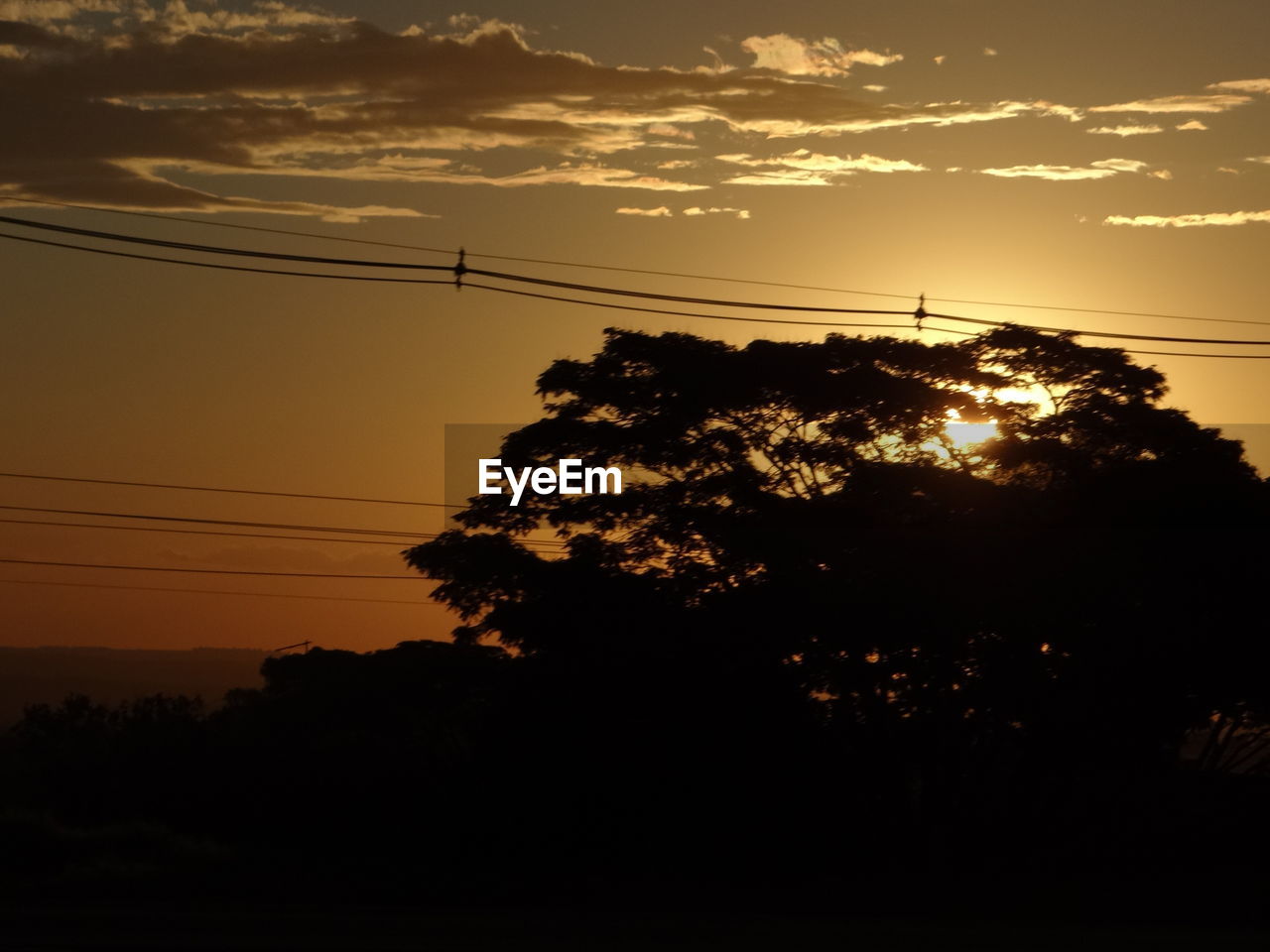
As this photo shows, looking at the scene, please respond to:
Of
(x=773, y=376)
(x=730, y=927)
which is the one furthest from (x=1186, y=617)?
(x=730, y=927)

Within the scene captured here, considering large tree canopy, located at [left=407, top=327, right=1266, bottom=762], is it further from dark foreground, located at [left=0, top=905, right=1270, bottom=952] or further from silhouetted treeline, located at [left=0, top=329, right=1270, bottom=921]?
dark foreground, located at [left=0, top=905, right=1270, bottom=952]

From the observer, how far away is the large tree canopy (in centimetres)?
2459

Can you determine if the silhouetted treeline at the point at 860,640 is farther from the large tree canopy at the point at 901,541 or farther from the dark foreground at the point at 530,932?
the dark foreground at the point at 530,932

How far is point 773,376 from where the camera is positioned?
27.5 metres

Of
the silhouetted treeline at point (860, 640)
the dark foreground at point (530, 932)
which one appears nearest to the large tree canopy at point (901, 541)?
the silhouetted treeline at point (860, 640)

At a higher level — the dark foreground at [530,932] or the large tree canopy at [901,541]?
the large tree canopy at [901,541]

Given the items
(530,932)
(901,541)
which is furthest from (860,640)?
(530,932)

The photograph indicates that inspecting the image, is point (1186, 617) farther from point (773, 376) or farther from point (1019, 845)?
point (773, 376)

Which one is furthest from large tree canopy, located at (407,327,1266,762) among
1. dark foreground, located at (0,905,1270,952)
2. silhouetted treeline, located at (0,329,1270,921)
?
dark foreground, located at (0,905,1270,952)

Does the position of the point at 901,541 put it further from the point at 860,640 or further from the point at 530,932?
the point at 530,932

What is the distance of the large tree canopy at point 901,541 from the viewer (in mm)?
24594

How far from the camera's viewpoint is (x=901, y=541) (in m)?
25.0

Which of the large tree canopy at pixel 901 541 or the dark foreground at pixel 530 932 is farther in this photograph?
the large tree canopy at pixel 901 541

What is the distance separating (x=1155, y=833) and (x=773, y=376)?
10.5 metres
